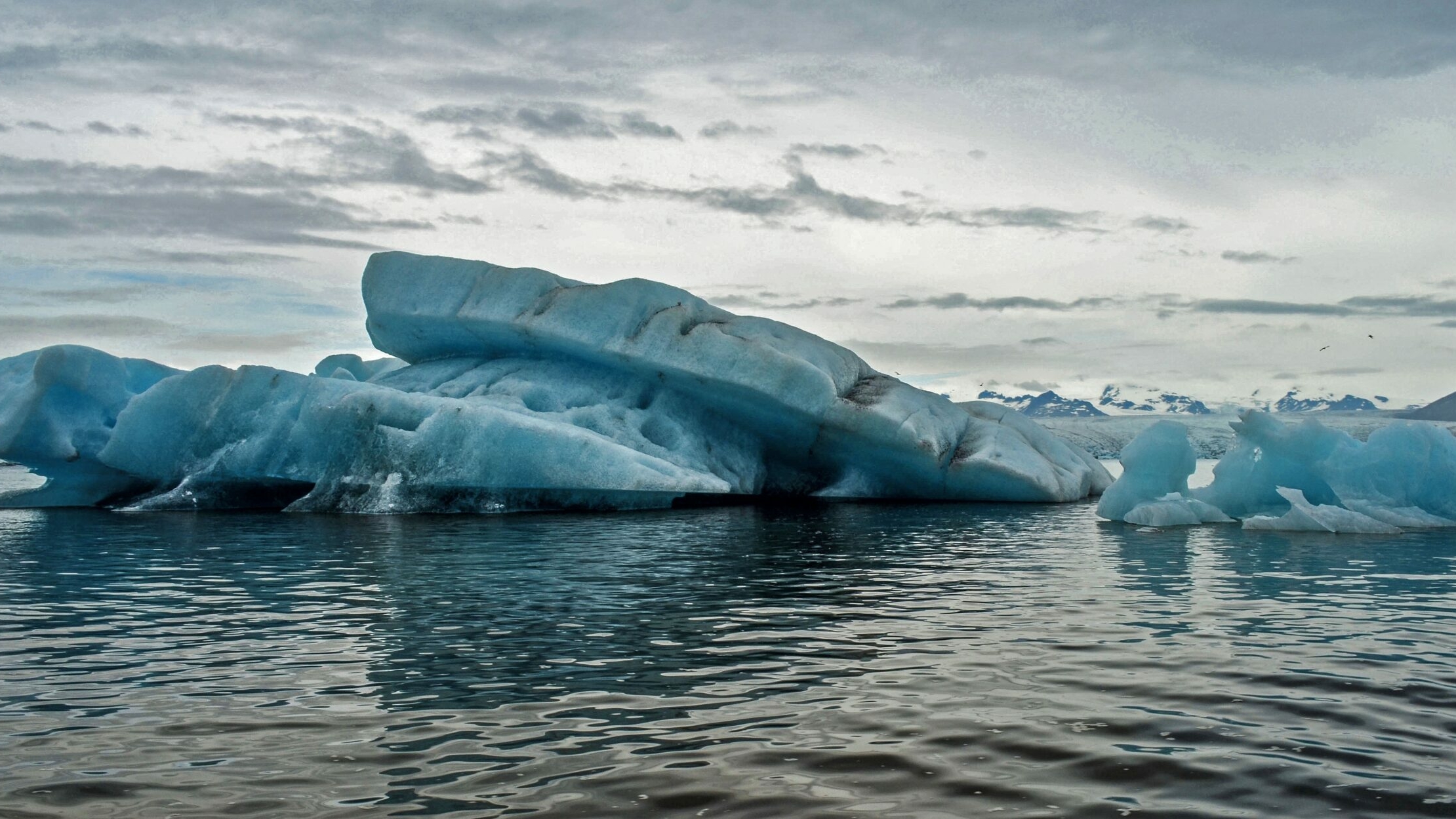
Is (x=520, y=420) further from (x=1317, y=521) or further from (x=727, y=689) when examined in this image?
(x=727, y=689)

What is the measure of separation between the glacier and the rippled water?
481 centimetres

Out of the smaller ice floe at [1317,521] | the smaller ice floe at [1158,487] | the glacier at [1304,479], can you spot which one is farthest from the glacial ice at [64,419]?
the smaller ice floe at [1317,521]

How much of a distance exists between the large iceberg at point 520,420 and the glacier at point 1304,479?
4.60 metres

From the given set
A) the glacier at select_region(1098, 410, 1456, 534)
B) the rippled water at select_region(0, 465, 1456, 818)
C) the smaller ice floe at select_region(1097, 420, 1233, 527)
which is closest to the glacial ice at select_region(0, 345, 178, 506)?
the rippled water at select_region(0, 465, 1456, 818)

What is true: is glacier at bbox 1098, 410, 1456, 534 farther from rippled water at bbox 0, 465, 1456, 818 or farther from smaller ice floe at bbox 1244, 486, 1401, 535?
rippled water at bbox 0, 465, 1456, 818

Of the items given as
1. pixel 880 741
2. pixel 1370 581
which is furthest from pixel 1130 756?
pixel 1370 581

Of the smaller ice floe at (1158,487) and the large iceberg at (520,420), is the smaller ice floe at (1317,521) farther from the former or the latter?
the large iceberg at (520,420)

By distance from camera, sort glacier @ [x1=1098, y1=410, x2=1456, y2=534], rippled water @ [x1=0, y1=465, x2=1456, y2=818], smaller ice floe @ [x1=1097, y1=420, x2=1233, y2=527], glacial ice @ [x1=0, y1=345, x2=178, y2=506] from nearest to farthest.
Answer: rippled water @ [x1=0, y1=465, x2=1456, y2=818] → glacier @ [x1=1098, y1=410, x2=1456, y2=534] → smaller ice floe @ [x1=1097, y1=420, x2=1233, y2=527] → glacial ice @ [x1=0, y1=345, x2=178, y2=506]

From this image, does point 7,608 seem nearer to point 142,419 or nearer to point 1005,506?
point 142,419

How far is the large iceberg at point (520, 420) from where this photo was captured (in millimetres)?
18953

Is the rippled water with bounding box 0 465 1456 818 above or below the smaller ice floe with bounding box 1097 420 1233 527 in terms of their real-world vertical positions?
below

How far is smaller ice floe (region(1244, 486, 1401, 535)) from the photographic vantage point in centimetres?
1549

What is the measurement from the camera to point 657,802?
3.82 metres

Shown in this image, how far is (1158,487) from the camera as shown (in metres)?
18.2
